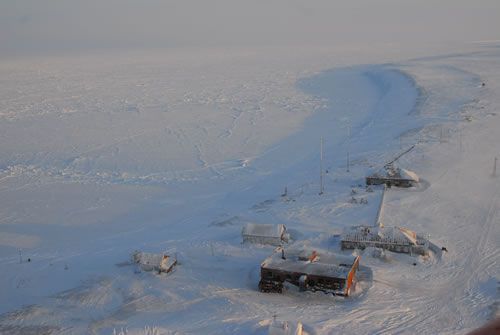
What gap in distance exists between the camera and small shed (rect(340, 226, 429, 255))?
13.4 m

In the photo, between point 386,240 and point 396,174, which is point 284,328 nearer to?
point 386,240

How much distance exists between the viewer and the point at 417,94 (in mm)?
39344

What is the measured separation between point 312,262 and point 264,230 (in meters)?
2.28

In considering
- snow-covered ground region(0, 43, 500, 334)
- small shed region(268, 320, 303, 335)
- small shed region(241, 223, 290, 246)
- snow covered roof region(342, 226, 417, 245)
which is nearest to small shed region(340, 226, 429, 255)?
snow covered roof region(342, 226, 417, 245)

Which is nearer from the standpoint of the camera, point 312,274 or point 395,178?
point 312,274

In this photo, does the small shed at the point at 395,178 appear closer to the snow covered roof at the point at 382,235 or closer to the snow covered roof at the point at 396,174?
the snow covered roof at the point at 396,174

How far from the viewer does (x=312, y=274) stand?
459 inches

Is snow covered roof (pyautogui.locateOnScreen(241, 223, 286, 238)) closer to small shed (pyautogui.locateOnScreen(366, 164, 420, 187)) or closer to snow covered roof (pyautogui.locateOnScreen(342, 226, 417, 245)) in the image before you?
snow covered roof (pyautogui.locateOnScreen(342, 226, 417, 245))

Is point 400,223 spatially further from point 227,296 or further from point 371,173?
point 227,296

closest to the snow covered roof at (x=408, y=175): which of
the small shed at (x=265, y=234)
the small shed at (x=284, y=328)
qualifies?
the small shed at (x=265, y=234)

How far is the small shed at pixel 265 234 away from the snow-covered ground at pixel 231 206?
1.03 ft

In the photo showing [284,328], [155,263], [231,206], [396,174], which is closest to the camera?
[284,328]

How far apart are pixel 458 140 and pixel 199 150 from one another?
1259 centimetres

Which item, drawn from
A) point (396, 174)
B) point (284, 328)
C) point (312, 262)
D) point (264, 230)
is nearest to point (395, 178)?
point (396, 174)
